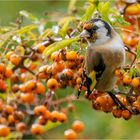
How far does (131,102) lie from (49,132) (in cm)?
339

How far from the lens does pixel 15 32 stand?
10.6 feet

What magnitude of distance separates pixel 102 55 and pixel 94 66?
0.24ft

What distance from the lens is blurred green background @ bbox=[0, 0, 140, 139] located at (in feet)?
17.5

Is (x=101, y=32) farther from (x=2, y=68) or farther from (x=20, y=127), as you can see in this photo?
(x=20, y=127)

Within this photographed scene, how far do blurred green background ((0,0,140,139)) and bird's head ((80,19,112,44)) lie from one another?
5.39 feet

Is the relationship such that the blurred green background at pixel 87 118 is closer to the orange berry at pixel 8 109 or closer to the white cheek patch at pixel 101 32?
the orange berry at pixel 8 109

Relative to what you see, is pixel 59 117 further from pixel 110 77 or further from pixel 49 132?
pixel 49 132

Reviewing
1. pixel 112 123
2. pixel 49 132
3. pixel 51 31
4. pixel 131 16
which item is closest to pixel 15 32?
pixel 51 31

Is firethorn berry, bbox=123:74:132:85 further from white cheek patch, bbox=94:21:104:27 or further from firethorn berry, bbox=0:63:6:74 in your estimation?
firethorn berry, bbox=0:63:6:74

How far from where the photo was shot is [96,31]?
2959 mm

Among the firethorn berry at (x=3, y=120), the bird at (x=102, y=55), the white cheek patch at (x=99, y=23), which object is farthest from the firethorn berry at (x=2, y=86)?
the white cheek patch at (x=99, y=23)

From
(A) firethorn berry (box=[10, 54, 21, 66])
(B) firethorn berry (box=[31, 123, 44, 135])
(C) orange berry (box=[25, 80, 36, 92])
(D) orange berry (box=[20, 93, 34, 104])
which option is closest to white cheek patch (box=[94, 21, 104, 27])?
(A) firethorn berry (box=[10, 54, 21, 66])

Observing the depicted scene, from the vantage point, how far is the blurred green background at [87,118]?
5.32 meters

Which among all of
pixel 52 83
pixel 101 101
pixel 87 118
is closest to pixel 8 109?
pixel 52 83
